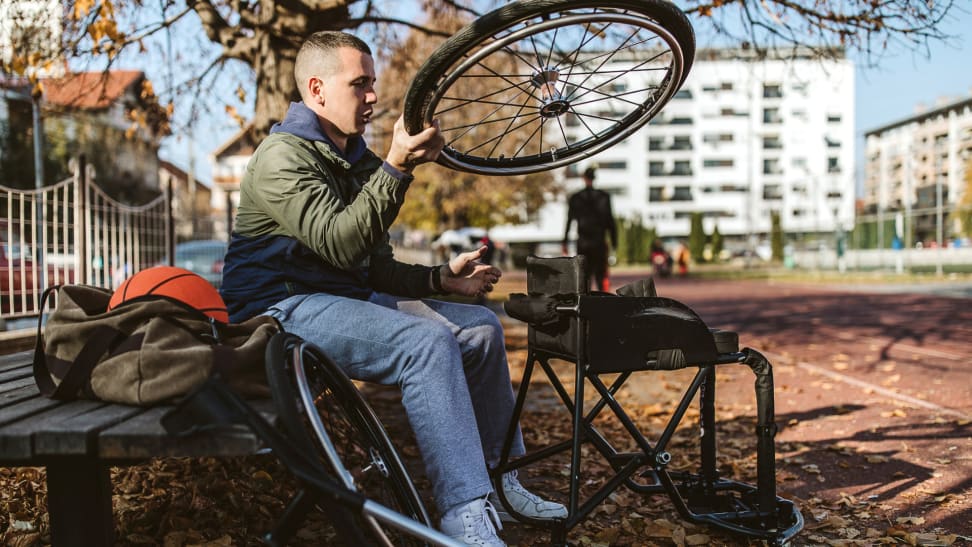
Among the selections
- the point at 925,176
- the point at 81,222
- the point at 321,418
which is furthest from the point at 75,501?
the point at 925,176

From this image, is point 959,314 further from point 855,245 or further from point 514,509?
point 855,245

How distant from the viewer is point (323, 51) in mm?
2686

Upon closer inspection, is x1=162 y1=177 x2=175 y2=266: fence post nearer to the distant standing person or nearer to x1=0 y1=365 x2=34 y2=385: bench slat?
the distant standing person

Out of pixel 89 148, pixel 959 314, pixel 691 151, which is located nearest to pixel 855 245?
pixel 959 314

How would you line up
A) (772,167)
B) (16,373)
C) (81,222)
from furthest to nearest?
(772,167), (81,222), (16,373)

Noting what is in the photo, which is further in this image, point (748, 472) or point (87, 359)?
point (748, 472)

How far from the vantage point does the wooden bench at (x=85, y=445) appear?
5.08 feet

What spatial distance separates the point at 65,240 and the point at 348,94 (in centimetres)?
493

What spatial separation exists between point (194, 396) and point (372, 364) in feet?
2.68

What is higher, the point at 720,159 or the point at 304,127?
the point at 720,159

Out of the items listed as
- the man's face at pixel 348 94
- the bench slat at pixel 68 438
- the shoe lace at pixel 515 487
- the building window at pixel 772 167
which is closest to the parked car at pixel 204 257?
the man's face at pixel 348 94

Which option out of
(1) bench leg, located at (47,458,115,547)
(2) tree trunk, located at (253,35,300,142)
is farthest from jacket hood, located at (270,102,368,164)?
(2) tree trunk, located at (253,35,300,142)

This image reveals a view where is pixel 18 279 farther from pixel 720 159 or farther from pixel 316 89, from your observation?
pixel 720 159

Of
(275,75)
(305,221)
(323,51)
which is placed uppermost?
(275,75)
